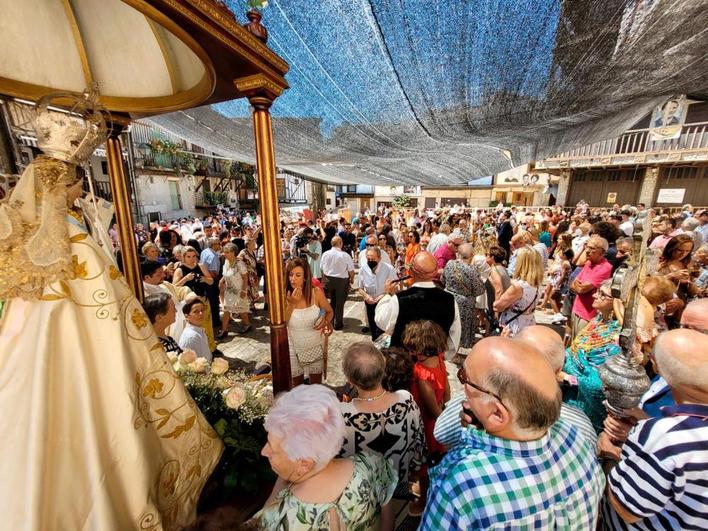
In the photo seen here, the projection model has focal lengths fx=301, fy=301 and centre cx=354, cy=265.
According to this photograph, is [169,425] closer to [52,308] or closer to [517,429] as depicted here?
[52,308]

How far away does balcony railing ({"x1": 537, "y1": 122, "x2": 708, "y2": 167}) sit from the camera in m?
22.1

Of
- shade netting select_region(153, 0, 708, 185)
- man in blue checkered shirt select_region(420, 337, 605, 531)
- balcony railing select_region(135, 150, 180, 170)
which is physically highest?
balcony railing select_region(135, 150, 180, 170)

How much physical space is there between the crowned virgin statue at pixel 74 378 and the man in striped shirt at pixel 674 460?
5.89ft

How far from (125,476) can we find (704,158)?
33879 millimetres

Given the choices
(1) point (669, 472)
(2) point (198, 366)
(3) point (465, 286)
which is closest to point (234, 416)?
(2) point (198, 366)

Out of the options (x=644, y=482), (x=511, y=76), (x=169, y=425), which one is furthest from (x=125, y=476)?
(x=511, y=76)

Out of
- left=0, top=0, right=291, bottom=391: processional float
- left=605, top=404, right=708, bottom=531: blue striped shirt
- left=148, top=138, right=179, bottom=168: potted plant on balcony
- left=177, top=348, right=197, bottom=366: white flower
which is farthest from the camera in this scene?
left=148, top=138, right=179, bottom=168: potted plant on balcony

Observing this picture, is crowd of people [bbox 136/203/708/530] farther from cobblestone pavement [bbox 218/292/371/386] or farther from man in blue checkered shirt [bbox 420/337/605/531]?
cobblestone pavement [bbox 218/292/371/386]

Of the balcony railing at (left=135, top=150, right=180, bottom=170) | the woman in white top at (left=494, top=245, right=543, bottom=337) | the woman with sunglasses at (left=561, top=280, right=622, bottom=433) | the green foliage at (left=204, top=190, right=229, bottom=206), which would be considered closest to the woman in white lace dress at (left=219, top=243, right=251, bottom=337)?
the woman in white top at (left=494, top=245, right=543, bottom=337)

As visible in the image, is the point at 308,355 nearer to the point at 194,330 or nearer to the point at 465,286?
the point at 194,330

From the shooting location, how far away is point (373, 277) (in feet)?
16.0

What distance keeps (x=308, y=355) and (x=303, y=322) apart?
1.23 ft

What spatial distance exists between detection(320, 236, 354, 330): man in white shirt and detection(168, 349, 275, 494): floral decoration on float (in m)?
3.60

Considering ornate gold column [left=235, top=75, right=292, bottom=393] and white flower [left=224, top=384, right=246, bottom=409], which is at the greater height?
ornate gold column [left=235, top=75, right=292, bottom=393]
